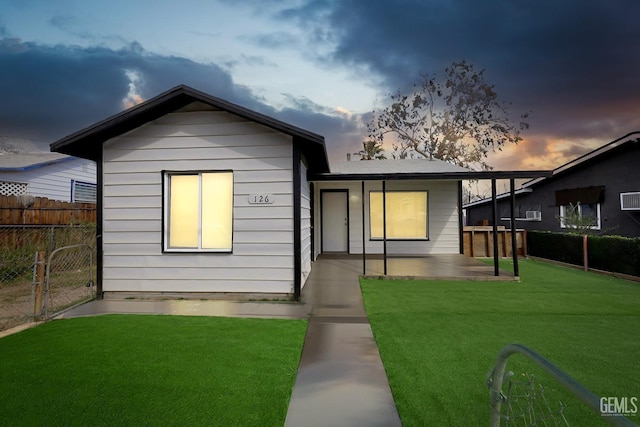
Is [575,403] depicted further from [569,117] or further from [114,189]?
[569,117]

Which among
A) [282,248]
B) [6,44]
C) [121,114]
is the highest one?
[6,44]

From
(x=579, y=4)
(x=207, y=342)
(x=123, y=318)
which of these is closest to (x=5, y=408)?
(x=207, y=342)

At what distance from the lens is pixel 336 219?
11.2 m

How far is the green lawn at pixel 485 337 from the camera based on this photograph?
251 cm

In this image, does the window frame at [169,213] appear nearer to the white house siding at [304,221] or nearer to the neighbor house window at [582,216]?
the white house siding at [304,221]

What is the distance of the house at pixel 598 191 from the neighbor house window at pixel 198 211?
10.0 meters

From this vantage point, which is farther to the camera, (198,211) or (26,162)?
(26,162)

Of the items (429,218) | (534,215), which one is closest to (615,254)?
(429,218)

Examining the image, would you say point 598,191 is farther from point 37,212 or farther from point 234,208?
point 37,212

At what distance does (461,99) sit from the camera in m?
21.5

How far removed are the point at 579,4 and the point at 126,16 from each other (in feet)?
54.1

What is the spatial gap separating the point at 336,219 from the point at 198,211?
20.0ft

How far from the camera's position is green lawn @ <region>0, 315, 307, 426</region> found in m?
2.29

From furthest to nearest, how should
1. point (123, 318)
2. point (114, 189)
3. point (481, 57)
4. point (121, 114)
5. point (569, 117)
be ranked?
point (481, 57) → point (569, 117) → point (114, 189) → point (121, 114) → point (123, 318)
